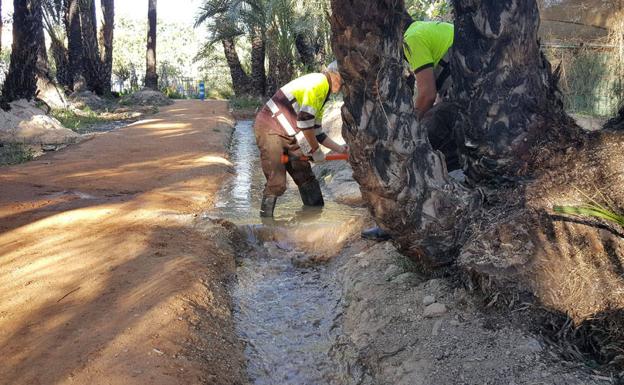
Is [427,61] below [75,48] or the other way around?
below

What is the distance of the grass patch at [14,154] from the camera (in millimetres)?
9117

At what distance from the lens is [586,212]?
2619mm

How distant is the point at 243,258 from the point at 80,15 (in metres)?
19.6

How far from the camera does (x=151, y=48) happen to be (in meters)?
27.0

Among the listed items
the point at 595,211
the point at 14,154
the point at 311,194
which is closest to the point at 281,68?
the point at 14,154

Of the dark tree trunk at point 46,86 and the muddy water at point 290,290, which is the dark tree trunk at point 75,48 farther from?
the muddy water at point 290,290

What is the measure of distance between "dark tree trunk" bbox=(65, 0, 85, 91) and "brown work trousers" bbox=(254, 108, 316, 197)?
17841mm

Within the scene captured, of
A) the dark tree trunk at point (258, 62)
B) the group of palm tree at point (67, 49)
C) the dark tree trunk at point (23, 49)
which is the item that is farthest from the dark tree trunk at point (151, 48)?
the dark tree trunk at point (23, 49)

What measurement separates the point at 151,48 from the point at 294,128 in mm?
23630

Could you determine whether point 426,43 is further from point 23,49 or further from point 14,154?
point 23,49

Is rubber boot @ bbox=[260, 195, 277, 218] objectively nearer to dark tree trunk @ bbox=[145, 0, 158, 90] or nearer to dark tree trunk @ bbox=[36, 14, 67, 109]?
dark tree trunk @ bbox=[36, 14, 67, 109]

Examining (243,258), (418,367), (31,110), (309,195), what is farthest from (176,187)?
(31,110)

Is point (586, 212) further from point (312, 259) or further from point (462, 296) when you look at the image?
point (312, 259)

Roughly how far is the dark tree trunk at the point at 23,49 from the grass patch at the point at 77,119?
4.92ft
